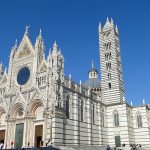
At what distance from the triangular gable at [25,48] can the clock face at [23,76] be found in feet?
8.51

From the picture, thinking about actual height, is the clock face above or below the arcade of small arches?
above

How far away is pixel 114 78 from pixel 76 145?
1594cm

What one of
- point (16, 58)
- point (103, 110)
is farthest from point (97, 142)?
point (16, 58)

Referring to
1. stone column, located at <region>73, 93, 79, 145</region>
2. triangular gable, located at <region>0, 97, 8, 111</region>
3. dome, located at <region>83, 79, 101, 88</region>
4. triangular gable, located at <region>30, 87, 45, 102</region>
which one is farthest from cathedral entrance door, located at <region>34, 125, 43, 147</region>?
dome, located at <region>83, 79, 101, 88</region>

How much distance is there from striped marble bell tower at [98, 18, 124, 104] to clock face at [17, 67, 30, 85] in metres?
15.1

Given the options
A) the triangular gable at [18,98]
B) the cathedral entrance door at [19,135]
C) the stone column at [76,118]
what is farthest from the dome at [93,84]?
the cathedral entrance door at [19,135]

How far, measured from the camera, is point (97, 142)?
3766cm

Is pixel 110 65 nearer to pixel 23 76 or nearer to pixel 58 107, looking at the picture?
pixel 23 76

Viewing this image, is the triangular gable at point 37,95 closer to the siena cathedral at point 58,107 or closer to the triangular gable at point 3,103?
the siena cathedral at point 58,107

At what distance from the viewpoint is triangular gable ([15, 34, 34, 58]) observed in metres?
37.2

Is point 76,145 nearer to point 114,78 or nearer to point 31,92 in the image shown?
point 31,92

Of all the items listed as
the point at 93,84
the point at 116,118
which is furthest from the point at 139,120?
the point at 93,84

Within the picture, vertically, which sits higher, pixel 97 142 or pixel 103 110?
pixel 103 110

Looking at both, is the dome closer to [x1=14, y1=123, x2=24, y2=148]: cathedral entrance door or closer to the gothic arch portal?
the gothic arch portal
